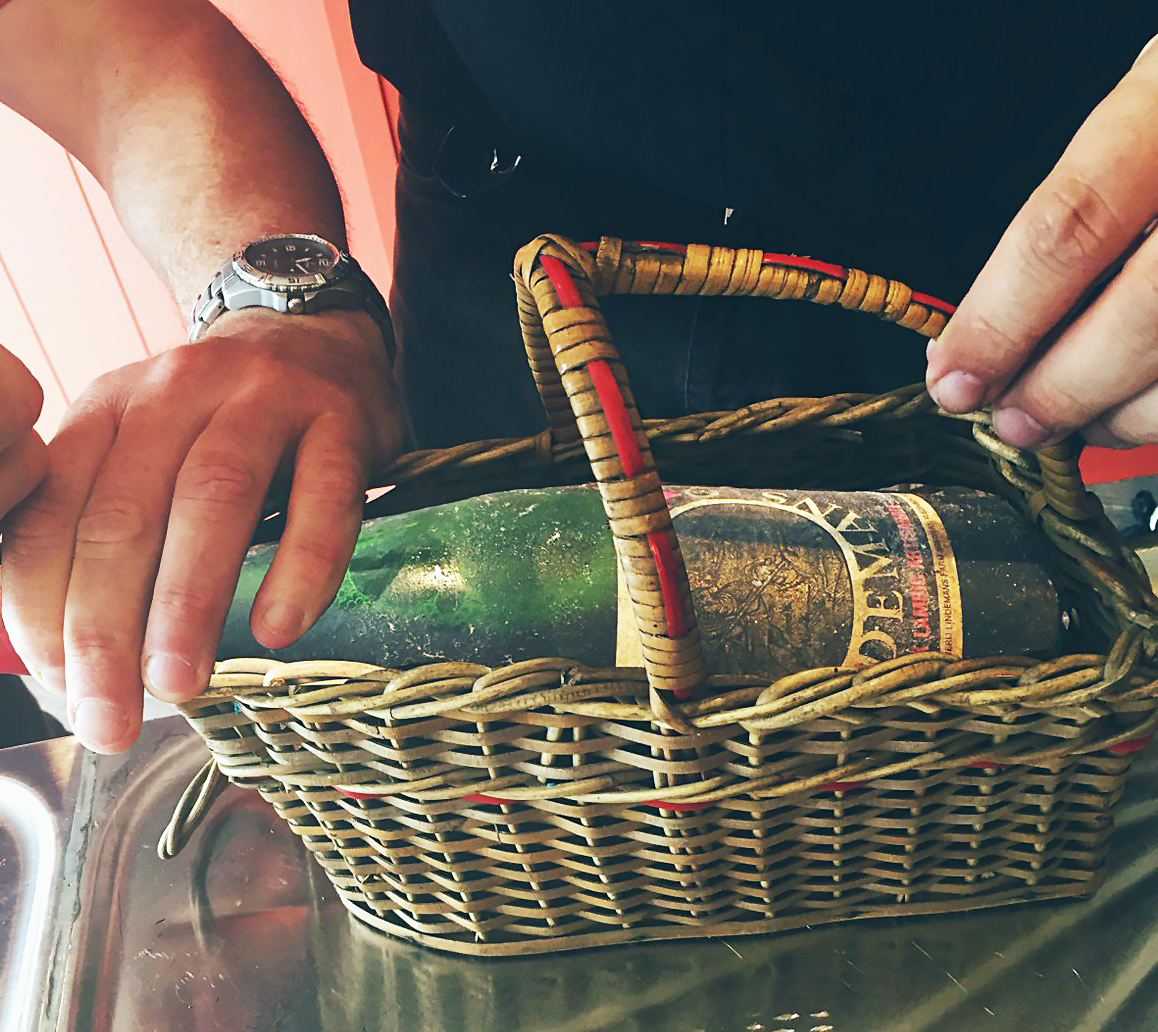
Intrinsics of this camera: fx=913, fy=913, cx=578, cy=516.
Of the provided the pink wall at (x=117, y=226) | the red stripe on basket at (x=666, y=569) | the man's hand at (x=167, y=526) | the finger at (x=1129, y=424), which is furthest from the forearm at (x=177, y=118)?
the pink wall at (x=117, y=226)

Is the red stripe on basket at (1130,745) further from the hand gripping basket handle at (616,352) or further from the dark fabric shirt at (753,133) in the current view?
the dark fabric shirt at (753,133)

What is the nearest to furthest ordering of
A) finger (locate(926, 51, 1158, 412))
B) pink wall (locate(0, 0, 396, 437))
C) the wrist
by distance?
finger (locate(926, 51, 1158, 412))
the wrist
pink wall (locate(0, 0, 396, 437))

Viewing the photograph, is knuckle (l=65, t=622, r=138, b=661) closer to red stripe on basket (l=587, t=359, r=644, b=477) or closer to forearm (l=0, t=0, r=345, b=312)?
red stripe on basket (l=587, t=359, r=644, b=477)

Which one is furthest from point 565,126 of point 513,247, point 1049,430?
point 1049,430

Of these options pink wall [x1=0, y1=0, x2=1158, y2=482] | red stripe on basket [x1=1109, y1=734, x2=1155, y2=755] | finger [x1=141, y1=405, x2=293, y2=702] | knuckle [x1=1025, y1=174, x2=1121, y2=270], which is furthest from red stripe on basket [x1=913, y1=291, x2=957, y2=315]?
pink wall [x1=0, y1=0, x2=1158, y2=482]

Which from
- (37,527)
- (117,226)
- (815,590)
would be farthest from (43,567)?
(117,226)

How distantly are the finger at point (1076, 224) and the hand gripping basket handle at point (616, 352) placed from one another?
0.27 ft

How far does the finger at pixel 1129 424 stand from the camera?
0.41 metres

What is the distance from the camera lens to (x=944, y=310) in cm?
49

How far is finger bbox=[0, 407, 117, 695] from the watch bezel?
0.20 metres

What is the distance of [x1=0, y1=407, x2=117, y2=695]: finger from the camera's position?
40 centimetres

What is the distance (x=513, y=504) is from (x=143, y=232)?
40cm

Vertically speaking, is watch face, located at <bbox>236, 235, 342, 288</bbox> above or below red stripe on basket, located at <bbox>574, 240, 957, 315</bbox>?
above

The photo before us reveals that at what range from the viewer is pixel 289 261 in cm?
61
